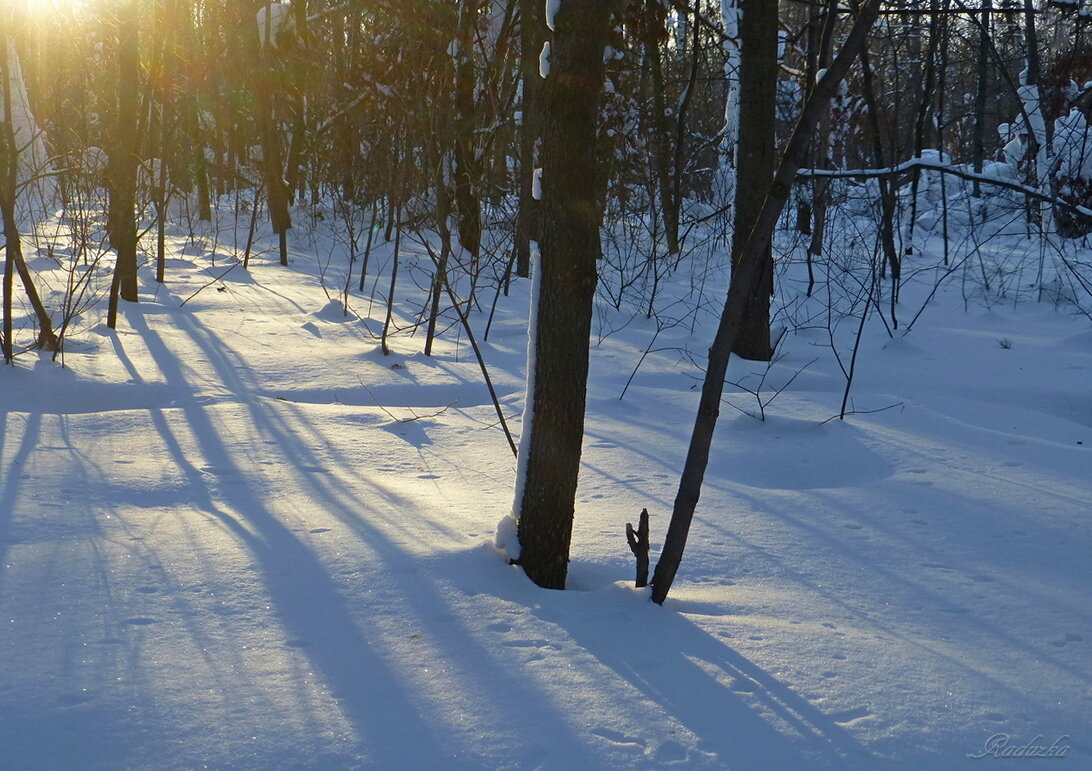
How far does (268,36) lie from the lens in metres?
14.5

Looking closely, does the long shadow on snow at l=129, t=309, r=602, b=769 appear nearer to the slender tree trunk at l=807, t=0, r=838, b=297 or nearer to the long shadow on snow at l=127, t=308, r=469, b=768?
the long shadow on snow at l=127, t=308, r=469, b=768

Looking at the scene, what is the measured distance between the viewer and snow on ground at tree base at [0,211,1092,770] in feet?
5.39

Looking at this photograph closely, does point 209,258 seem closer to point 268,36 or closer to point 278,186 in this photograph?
point 278,186

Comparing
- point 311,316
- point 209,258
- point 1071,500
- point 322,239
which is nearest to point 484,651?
point 1071,500

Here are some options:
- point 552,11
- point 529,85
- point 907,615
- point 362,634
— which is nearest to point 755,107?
point 529,85

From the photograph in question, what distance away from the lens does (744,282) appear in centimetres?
203

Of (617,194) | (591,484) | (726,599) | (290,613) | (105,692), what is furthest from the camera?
(617,194)

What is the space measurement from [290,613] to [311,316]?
5.72m

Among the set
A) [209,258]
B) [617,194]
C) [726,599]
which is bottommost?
[726,599]

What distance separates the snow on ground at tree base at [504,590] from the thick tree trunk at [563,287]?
0.19 m
